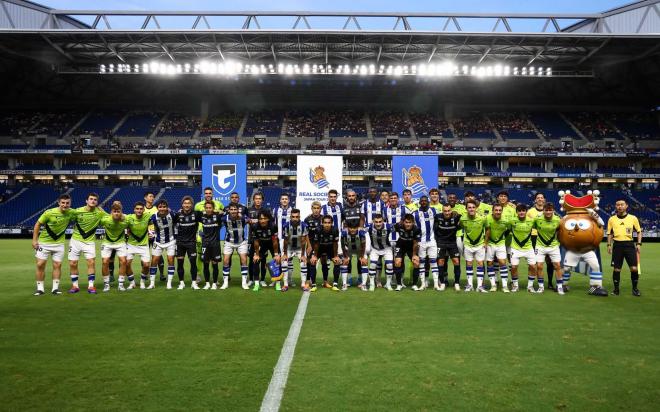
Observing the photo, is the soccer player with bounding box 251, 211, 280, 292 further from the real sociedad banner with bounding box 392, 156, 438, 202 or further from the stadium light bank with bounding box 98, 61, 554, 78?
the stadium light bank with bounding box 98, 61, 554, 78

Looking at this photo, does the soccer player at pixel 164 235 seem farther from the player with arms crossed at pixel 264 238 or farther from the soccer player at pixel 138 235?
the player with arms crossed at pixel 264 238

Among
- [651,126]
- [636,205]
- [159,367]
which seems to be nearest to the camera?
[159,367]

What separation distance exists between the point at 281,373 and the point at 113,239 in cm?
676

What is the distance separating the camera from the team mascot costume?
9062 mm

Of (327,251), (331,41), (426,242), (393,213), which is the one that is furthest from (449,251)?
(331,41)

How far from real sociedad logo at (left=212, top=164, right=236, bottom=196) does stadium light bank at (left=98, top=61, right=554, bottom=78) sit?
2112 centimetres

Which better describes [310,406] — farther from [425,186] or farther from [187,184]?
[187,184]

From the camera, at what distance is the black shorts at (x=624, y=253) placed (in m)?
9.23

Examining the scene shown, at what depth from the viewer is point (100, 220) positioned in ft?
30.5

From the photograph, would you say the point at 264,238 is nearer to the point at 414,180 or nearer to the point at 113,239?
the point at 113,239

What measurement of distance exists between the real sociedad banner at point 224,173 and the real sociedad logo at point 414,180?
6043 millimetres

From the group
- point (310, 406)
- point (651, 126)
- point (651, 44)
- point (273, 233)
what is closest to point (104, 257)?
point (273, 233)

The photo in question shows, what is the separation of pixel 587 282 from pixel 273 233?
8.14m

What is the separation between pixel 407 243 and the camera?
951cm
